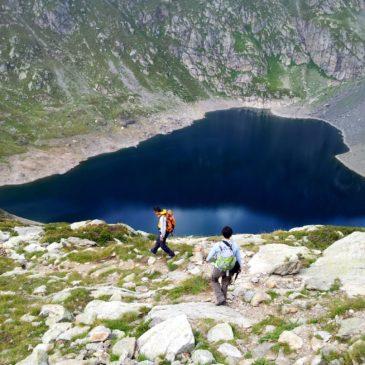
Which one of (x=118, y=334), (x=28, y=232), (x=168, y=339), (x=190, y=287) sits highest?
(x=168, y=339)

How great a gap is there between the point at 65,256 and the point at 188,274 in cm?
1029

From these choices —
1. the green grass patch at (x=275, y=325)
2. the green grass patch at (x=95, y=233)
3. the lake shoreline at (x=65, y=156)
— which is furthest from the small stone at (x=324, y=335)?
the lake shoreline at (x=65, y=156)

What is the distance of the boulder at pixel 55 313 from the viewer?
719 inches

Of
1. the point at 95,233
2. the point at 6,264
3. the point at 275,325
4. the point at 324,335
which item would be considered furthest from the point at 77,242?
the point at 324,335

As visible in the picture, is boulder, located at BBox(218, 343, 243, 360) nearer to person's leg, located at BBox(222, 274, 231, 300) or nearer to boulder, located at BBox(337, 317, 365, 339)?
boulder, located at BBox(337, 317, 365, 339)

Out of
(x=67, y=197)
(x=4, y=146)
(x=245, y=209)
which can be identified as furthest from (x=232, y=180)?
(x=4, y=146)

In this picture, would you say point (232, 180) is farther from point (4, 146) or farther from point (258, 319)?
point (258, 319)

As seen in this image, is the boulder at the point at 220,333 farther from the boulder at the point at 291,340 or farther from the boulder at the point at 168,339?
the boulder at the point at 291,340

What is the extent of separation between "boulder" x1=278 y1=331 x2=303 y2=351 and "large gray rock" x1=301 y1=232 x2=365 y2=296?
5099mm

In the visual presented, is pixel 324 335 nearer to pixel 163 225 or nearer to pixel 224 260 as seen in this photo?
pixel 224 260

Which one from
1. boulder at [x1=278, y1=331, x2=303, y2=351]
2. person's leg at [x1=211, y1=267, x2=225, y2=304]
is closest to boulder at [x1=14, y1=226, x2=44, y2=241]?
person's leg at [x1=211, y1=267, x2=225, y2=304]

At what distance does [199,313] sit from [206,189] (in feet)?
392

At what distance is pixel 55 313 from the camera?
62.3 feet

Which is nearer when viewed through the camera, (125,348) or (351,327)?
(351,327)
